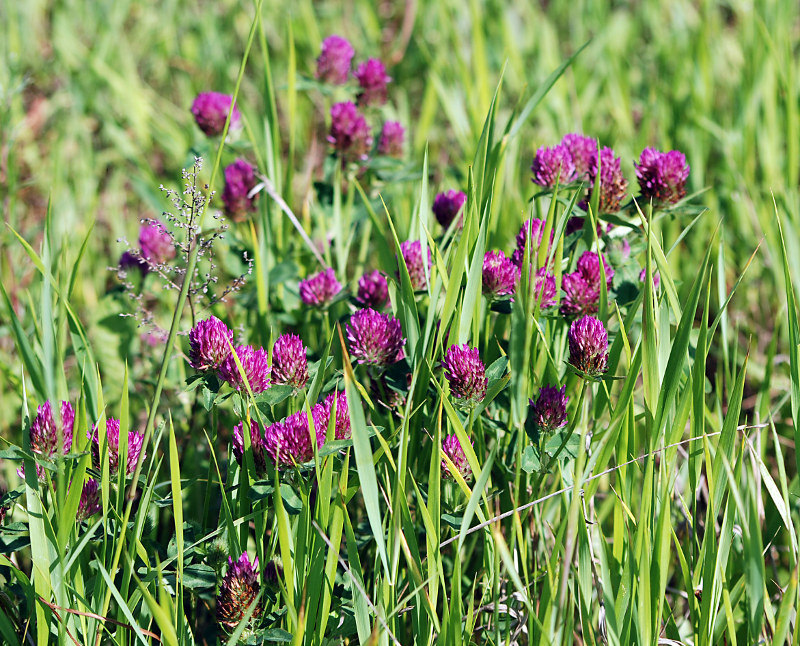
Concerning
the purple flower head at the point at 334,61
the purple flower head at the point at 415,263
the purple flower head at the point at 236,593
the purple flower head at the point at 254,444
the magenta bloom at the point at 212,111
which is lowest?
the purple flower head at the point at 236,593

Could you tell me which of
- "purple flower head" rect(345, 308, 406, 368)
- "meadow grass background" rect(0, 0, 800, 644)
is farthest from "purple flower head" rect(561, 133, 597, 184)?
"purple flower head" rect(345, 308, 406, 368)

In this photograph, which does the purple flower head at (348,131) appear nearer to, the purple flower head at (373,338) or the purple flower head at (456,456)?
the purple flower head at (373,338)

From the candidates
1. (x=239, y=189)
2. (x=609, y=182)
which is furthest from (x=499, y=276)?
(x=239, y=189)

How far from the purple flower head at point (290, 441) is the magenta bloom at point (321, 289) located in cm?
52

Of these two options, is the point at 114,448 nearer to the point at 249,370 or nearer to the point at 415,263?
the point at 249,370

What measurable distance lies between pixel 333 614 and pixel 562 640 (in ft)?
1.24

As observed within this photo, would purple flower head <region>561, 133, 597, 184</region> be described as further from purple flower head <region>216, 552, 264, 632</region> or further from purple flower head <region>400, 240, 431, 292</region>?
purple flower head <region>216, 552, 264, 632</region>

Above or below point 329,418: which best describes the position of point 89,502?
below

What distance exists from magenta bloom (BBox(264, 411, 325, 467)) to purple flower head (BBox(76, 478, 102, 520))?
297 mm

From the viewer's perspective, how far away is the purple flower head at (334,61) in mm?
2139

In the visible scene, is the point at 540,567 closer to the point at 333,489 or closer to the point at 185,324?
the point at 333,489

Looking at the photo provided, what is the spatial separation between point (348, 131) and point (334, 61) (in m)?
0.33

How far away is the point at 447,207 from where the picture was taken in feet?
5.82

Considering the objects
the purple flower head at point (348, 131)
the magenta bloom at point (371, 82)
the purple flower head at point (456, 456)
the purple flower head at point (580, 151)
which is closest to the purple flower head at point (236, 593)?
the purple flower head at point (456, 456)
